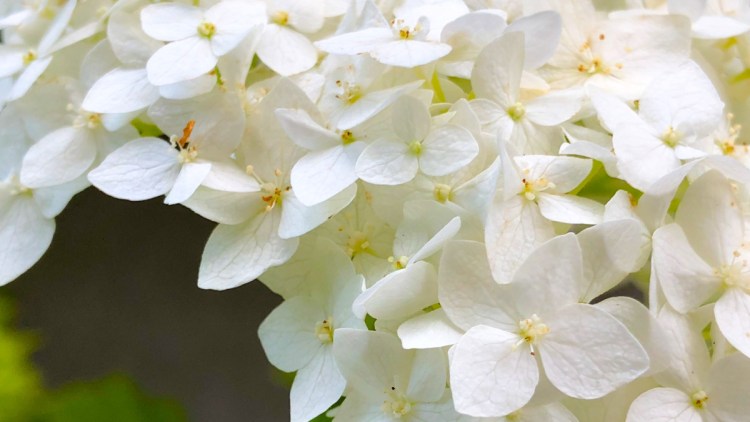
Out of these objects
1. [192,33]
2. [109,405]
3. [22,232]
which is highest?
[192,33]

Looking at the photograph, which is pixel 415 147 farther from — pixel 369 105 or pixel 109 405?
pixel 109 405

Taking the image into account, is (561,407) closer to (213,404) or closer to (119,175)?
(119,175)

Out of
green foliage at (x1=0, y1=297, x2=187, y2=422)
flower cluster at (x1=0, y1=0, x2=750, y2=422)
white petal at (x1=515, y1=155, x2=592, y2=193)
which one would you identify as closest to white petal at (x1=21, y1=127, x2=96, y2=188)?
flower cluster at (x1=0, y1=0, x2=750, y2=422)

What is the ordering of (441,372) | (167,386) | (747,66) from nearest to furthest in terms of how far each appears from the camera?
(441,372)
(747,66)
(167,386)

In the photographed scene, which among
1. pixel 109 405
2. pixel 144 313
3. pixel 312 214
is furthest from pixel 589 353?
pixel 144 313

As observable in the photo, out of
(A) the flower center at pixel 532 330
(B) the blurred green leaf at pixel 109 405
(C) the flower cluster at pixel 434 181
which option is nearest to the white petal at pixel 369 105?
(C) the flower cluster at pixel 434 181

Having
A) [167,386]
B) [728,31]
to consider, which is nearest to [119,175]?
[728,31]

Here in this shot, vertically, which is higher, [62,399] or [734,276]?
[734,276]

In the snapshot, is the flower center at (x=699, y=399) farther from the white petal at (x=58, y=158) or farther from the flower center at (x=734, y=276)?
the white petal at (x=58, y=158)
